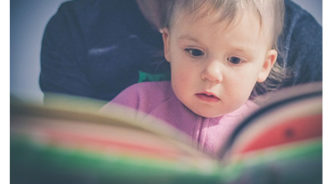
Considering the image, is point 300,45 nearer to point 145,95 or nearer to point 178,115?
point 178,115

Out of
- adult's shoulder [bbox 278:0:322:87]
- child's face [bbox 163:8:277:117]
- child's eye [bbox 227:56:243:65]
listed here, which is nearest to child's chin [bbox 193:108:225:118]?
child's face [bbox 163:8:277:117]

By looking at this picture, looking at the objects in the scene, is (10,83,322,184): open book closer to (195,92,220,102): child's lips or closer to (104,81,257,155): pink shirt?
(104,81,257,155): pink shirt

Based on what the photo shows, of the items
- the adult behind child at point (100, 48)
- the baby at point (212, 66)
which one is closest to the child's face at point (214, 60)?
the baby at point (212, 66)

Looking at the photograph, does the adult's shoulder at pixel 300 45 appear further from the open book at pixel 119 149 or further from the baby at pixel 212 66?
the open book at pixel 119 149

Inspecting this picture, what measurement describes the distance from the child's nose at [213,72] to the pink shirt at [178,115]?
8.0 inches

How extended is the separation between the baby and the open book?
68mm

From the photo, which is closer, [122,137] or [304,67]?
[122,137]

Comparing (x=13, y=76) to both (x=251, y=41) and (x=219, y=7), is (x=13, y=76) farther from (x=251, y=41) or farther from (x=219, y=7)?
(x=251, y=41)

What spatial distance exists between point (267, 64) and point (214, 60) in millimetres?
312

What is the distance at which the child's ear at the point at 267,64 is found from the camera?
6.26 ft

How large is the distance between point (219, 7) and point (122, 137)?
76 centimetres

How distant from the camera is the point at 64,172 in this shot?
1799 mm

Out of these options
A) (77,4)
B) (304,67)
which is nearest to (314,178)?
(304,67)

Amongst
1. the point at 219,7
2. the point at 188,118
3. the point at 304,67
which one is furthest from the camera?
the point at 304,67
